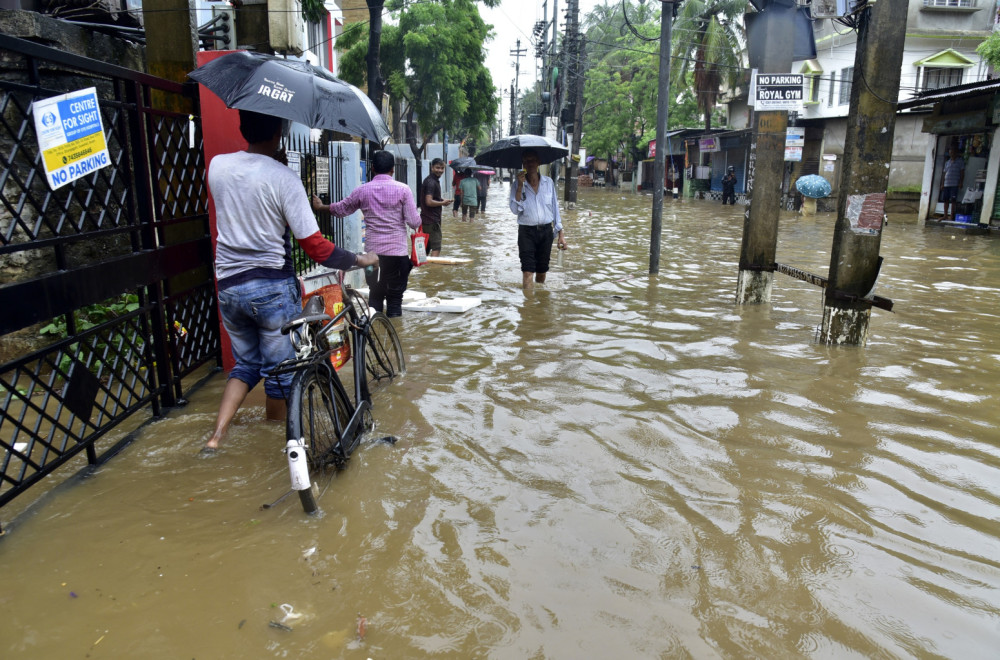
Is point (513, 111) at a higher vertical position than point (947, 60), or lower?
higher

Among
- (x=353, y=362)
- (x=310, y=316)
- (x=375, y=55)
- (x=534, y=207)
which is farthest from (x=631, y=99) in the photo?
(x=310, y=316)

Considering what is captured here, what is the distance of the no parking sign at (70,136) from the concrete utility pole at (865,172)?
5818 millimetres

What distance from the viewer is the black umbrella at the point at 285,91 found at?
3.92 m

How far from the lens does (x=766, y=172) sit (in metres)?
8.23

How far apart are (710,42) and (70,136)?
33.4m

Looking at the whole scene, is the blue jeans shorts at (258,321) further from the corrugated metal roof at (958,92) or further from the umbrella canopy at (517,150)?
the corrugated metal roof at (958,92)

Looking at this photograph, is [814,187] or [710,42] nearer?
[814,187]

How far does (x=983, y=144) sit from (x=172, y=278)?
71.3ft

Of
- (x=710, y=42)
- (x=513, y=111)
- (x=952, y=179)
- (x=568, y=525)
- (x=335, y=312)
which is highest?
(x=513, y=111)

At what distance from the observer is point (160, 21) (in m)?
5.41

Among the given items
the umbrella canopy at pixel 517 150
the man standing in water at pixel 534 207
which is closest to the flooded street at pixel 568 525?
the man standing in water at pixel 534 207

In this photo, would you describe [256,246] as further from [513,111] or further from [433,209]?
[513,111]

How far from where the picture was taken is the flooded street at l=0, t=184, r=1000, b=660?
8.77 feet

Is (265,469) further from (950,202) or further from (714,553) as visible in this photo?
(950,202)
